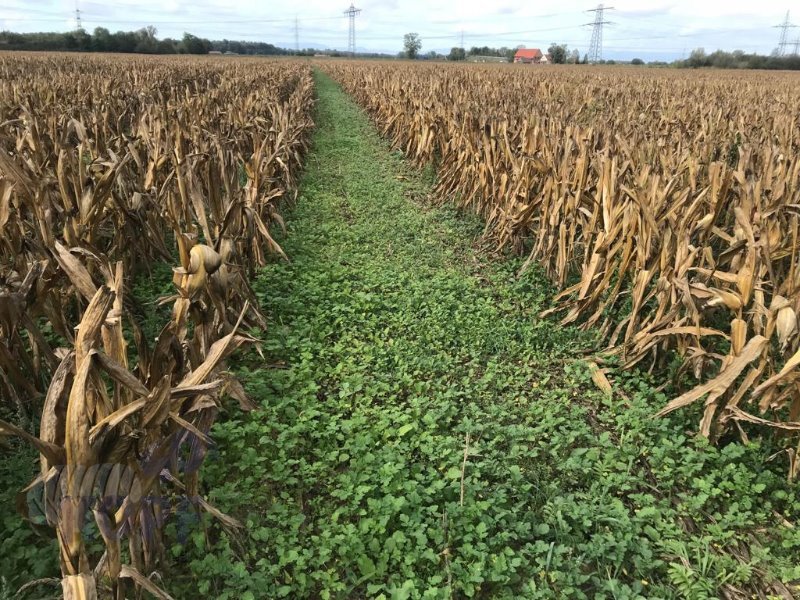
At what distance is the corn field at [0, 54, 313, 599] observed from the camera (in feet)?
4.74

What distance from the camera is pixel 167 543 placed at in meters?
2.17

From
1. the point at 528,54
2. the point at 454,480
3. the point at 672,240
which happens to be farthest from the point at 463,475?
the point at 528,54

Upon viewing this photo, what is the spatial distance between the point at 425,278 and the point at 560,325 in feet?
4.58

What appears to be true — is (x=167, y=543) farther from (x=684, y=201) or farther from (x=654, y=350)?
(x=684, y=201)

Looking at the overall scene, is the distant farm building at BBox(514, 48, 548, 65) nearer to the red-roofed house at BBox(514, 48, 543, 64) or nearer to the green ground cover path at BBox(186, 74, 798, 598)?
the red-roofed house at BBox(514, 48, 543, 64)

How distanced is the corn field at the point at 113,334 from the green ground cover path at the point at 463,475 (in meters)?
0.40

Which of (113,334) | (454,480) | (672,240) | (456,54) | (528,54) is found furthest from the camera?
(528,54)

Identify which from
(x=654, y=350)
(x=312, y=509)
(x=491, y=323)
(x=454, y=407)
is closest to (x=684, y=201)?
(x=654, y=350)

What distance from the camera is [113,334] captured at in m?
1.70

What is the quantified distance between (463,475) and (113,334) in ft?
5.71

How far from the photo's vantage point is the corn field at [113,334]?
1445 millimetres

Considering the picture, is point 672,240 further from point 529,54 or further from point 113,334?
point 529,54

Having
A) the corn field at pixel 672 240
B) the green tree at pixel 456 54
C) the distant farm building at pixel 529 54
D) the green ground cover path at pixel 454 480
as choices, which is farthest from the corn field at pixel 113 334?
the distant farm building at pixel 529 54

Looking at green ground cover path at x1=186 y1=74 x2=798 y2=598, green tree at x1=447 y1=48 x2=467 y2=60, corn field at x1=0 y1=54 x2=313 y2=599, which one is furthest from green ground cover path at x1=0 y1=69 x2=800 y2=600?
green tree at x1=447 y1=48 x2=467 y2=60
